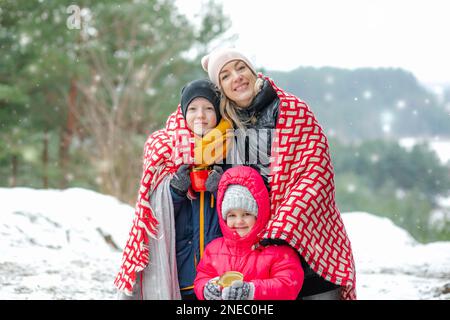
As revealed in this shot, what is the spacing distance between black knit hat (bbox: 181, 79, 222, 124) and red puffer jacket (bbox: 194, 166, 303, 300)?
12.9 inches

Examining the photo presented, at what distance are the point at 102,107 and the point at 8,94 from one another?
1.52 metres

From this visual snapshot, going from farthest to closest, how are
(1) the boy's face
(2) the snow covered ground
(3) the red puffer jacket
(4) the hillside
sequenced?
(4) the hillside
(2) the snow covered ground
(1) the boy's face
(3) the red puffer jacket

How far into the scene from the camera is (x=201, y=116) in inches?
105

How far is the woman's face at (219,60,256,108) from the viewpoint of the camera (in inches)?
107

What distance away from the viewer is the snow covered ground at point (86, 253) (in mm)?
5016

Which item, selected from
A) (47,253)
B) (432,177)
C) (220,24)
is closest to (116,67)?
(220,24)

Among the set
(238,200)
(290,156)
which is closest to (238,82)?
(290,156)

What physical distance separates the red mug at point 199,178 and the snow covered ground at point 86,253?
245cm

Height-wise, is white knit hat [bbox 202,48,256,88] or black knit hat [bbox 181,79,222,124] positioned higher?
white knit hat [bbox 202,48,256,88]

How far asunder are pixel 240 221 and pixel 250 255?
155 millimetres

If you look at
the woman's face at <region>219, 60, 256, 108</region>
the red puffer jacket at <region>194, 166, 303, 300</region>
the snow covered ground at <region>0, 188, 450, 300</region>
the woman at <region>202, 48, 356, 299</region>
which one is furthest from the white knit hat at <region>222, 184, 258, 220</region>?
the snow covered ground at <region>0, 188, 450, 300</region>

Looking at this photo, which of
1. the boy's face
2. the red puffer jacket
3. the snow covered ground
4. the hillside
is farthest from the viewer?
the hillside

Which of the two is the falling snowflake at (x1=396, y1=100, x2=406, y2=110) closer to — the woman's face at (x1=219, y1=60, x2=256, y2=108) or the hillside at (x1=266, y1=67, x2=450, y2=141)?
the hillside at (x1=266, y1=67, x2=450, y2=141)
